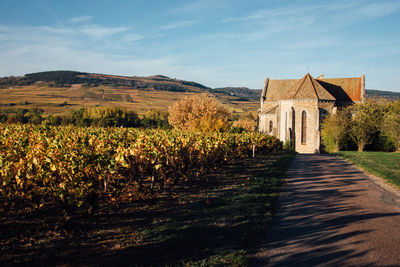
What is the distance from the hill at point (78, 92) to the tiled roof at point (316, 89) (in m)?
49.6

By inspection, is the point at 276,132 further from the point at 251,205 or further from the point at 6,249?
the point at 6,249

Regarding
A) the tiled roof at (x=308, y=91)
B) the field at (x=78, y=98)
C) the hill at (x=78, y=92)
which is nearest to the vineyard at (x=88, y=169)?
the tiled roof at (x=308, y=91)

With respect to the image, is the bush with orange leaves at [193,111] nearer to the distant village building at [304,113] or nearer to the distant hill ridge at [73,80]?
the distant village building at [304,113]

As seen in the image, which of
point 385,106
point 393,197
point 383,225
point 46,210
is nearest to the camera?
point 383,225

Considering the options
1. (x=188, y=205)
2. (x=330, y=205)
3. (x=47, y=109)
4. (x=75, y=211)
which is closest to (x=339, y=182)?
(x=330, y=205)

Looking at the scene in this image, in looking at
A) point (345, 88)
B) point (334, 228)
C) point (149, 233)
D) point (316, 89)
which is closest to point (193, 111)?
point (316, 89)

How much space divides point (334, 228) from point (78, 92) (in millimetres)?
123904

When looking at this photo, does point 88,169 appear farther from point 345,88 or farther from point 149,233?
point 345,88

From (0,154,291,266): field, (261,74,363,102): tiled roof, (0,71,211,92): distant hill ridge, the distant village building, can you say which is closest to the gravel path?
(0,154,291,266): field

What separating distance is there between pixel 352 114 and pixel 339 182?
31056mm

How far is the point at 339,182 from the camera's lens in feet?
40.3

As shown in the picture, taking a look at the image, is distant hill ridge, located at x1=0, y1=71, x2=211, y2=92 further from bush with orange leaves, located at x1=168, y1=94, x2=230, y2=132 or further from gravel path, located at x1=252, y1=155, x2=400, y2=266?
gravel path, located at x1=252, y1=155, x2=400, y2=266

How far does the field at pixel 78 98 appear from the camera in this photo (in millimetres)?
89238

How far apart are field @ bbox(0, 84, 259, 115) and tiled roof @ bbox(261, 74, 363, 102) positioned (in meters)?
49.6
